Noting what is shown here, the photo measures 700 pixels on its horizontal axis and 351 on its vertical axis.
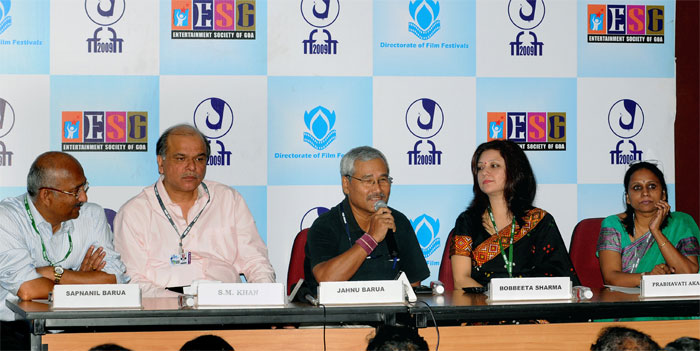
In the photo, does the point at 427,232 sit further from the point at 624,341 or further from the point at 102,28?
the point at 624,341

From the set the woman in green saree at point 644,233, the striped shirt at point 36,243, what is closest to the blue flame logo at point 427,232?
the woman in green saree at point 644,233

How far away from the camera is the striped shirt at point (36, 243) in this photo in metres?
3.07

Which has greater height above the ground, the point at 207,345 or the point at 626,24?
the point at 626,24

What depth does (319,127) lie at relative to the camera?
4398mm

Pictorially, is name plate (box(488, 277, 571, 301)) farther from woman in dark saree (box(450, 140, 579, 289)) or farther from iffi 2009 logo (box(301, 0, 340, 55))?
iffi 2009 logo (box(301, 0, 340, 55))

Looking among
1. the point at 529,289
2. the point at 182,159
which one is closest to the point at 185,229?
the point at 182,159

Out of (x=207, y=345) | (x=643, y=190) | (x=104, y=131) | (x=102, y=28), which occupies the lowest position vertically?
(x=207, y=345)

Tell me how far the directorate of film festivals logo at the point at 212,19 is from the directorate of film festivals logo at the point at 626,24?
2.01m

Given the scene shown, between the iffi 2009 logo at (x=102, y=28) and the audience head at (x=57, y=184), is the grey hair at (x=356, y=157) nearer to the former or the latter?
the audience head at (x=57, y=184)

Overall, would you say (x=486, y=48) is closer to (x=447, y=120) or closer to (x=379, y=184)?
(x=447, y=120)

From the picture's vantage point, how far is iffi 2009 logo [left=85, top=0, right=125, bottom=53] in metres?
4.23

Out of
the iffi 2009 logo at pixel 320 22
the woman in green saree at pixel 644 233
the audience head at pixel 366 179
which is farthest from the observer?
the iffi 2009 logo at pixel 320 22

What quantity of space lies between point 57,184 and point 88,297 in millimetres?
794

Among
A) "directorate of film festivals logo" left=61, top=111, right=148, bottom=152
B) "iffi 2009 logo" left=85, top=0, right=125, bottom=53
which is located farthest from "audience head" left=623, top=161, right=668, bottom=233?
"iffi 2009 logo" left=85, top=0, right=125, bottom=53
